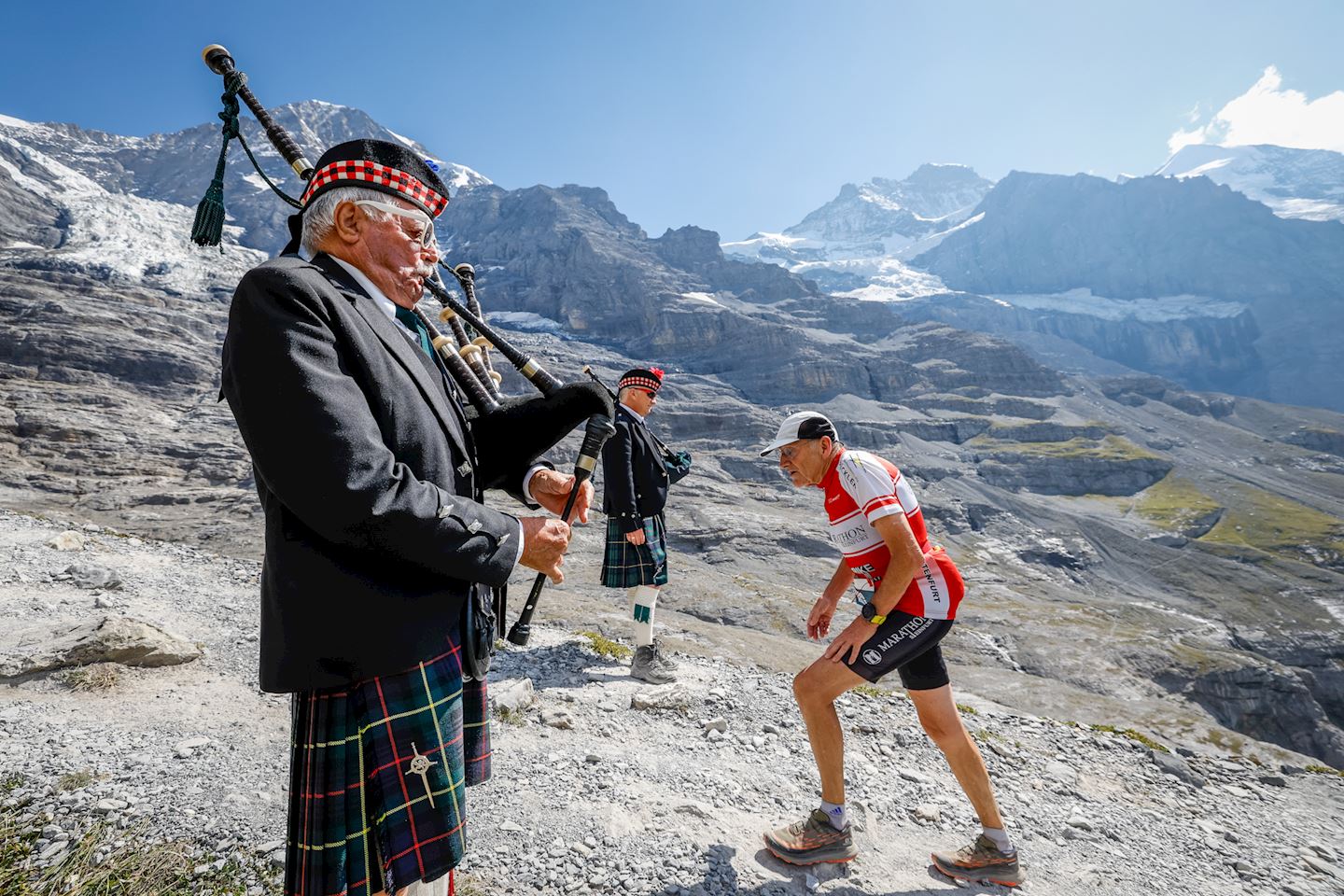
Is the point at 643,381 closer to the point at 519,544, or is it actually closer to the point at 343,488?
the point at 519,544

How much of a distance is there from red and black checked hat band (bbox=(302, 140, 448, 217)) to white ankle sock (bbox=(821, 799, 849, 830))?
470 centimetres

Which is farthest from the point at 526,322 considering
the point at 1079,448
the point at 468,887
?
the point at 468,887

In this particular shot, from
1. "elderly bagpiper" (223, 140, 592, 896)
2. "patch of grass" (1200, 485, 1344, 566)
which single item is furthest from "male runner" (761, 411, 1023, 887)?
"patch of grass" (1200, 485, 1344, 566)

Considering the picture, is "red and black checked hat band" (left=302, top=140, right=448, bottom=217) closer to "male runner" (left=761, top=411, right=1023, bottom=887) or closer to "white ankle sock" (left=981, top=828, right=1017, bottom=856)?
"male runner" (left=761, top=411, right=1023, bottom=887)

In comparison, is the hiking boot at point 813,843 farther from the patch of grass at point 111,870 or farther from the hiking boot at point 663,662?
the hiking boot at point 663,662

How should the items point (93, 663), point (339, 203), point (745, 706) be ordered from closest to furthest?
1. point (339, 203)
2. point (93, 663)
3. point (745, 706)

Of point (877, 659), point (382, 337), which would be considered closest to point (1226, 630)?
point (877, 659)

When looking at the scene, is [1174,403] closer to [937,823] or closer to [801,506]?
[801,506]

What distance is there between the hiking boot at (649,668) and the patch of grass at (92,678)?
5.41m

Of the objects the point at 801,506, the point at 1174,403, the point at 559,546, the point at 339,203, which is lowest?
the point at 801,506

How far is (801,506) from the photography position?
72.2 m

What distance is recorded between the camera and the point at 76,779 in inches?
172

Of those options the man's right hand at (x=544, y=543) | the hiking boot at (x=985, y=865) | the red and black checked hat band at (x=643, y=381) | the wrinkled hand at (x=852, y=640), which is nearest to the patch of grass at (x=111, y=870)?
the man's right hand at (x=544, y=543)

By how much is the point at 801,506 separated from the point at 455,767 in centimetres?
7171
